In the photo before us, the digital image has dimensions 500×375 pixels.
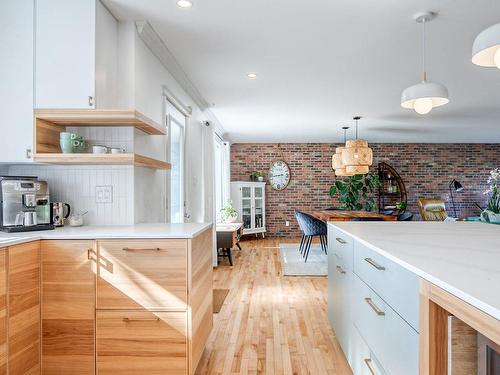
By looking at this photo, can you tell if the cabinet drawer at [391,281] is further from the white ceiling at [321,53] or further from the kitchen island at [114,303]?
the white ceiling at [321,53]

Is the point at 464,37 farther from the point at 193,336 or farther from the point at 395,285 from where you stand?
the point at 193,336

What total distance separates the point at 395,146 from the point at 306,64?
5.92m

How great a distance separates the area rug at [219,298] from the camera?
3.15 metres

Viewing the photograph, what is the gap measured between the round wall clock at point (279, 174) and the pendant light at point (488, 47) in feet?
21.9

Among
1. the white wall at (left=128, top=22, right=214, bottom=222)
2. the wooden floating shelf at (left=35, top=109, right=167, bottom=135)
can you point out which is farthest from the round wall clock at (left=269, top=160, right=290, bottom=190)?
the wooden floating shelf at (left=35, top=109, right=167, bottom=135)

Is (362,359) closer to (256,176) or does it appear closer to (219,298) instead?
(219,298)

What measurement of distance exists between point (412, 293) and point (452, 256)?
0.24 meters

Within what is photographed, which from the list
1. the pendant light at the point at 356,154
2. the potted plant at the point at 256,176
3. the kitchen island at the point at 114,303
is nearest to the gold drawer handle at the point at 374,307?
the kitchen island at the point at 114,303

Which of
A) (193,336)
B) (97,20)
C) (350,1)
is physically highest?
(350,1)

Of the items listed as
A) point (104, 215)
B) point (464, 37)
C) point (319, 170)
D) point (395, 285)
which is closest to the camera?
point (395, 285)

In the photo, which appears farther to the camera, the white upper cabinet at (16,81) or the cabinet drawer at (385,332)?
the white upper cabinet at (16,81)

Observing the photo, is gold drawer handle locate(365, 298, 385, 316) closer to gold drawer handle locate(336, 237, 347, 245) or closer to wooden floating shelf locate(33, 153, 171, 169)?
gold drawer handle locate(336, 237, 347, 245)

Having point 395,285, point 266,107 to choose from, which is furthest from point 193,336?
point 266,107

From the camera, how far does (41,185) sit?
2.12 meters
